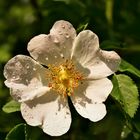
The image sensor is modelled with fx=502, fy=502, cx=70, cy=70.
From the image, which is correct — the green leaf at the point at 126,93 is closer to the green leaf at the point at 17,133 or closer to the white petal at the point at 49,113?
the white petal at the point at 49,113

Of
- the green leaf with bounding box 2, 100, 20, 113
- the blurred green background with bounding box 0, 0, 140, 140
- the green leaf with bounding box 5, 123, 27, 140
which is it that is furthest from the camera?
the blurred green background with bounding box 0, 0, 140, 140

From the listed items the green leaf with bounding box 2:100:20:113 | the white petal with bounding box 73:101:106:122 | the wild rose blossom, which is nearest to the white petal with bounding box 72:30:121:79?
the wild rose blossom

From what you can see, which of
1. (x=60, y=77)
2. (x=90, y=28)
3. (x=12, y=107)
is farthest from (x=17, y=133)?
(x=90, y=28)

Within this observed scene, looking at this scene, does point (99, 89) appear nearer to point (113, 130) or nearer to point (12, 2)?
point (113, 130)

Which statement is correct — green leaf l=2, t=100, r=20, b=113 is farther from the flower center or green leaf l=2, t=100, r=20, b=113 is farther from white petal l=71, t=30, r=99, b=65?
white petal l=71, t=30, r=99, b=65

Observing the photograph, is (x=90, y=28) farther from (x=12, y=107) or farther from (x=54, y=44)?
(x=12, y=107)

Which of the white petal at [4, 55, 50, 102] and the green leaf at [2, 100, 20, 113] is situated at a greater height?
the white petal at [4, 55, 50, 102]

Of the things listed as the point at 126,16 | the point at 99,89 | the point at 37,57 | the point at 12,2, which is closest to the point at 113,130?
the point at 99,89
